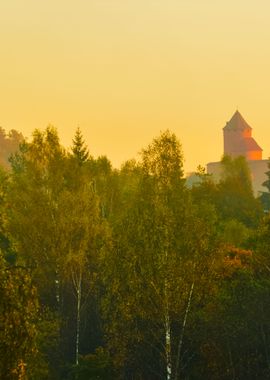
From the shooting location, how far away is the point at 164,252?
3050 centimetres

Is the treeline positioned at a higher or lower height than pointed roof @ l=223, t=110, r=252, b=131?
lower

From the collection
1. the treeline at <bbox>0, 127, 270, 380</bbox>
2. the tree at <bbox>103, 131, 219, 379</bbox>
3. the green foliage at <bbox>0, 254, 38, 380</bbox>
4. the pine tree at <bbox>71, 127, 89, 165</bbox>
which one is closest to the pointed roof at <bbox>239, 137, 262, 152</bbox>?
the pine tree at <bbox>71, 127, 89, 165</bbox>

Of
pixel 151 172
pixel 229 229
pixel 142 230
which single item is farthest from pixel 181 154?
pixel 229 229

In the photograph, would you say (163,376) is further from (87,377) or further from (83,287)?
(83,287)

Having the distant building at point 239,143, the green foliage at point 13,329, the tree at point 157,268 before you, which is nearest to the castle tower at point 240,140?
the distant building at point 239,143

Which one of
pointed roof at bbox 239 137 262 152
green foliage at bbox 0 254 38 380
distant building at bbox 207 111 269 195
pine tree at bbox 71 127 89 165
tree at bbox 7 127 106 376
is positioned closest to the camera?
green foliage at bbox 0 254 38 380

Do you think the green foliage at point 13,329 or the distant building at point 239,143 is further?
the distant building at point 239,143

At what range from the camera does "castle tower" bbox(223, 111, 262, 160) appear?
641 feet

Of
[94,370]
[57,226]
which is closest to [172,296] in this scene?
[94,370]

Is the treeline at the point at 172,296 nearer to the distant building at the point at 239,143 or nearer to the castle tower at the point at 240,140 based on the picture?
the distant building at the point at 239,143

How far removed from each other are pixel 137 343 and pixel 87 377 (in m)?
3.07

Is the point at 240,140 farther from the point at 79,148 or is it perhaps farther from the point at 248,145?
the point at 79,148

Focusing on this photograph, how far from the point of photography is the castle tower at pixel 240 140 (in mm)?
195500

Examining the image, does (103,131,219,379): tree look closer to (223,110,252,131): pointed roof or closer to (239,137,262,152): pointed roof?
(239,137,262,152): pointed roof
